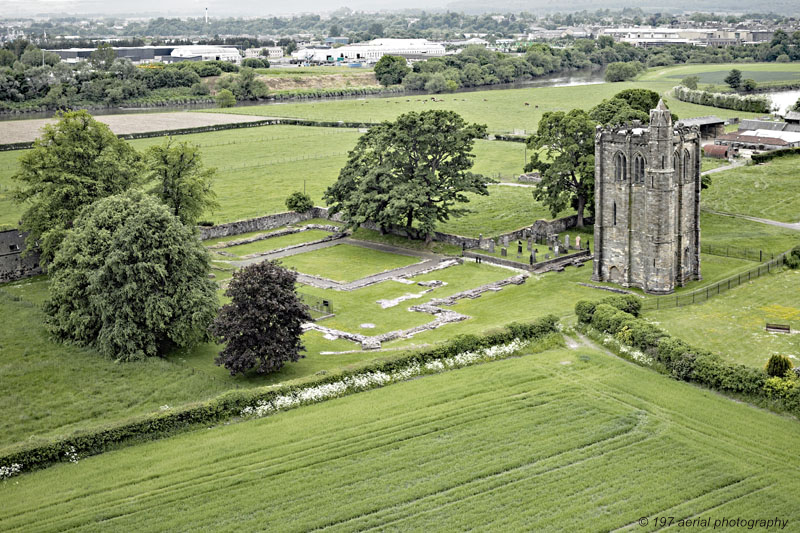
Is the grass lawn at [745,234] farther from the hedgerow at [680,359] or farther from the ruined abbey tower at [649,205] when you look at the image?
the hedgerow at [680,359]

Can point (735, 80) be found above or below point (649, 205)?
above

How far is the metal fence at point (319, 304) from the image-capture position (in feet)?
174

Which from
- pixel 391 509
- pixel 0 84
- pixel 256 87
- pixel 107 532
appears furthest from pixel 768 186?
pixel 0 84

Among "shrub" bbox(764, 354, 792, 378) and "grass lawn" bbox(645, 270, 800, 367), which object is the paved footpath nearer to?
"grass lawn" bbox(645, 270, 800, 367)

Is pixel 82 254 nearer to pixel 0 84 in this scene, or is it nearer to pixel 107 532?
pixel 107 532

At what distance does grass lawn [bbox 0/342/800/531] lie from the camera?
29.9 meters

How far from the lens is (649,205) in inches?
2168

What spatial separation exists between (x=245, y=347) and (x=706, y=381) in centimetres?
2171

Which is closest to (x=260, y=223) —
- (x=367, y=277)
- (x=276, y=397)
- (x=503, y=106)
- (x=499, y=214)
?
(x=367, y=277)

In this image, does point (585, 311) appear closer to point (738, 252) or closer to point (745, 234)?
point (738, 252)

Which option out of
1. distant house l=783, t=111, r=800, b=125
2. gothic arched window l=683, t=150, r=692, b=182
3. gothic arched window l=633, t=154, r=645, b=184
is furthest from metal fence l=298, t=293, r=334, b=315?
distant house l=783, t=111, r=800, b=125

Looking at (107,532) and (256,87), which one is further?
(256,87)

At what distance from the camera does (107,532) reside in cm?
2953

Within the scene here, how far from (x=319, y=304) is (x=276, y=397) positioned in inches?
608
